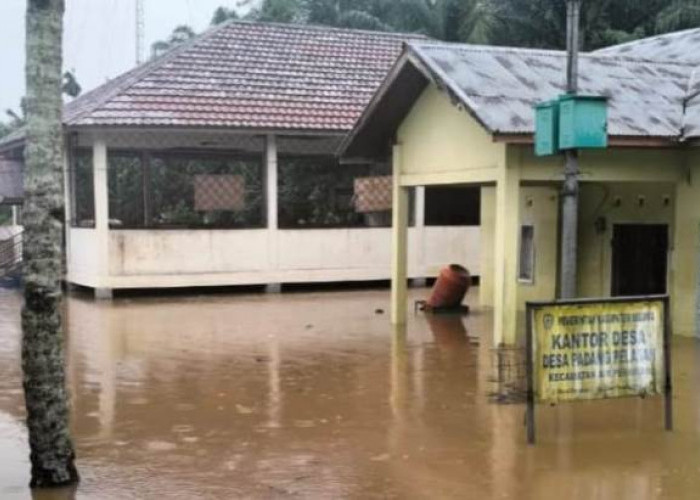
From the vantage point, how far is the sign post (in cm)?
726

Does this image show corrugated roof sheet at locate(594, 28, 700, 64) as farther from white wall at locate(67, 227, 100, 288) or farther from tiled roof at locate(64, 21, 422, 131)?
white wall at locate(67, 227, 100, 288)

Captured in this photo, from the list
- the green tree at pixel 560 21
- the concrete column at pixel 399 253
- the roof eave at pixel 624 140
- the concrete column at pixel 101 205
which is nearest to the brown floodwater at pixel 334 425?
the concrete column at pixel 399 253

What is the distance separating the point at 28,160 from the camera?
6199mm

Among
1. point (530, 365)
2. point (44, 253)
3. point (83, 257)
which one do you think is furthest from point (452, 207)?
point (44, 253)

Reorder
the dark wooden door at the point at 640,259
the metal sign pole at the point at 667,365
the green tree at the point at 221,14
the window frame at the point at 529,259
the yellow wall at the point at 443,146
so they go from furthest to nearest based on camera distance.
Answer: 1. the green tree at the point at 221,14
2. the window frame at the point at 529,259
3. the dark wooden door at the point at 640,259
4. the yellow wall at the point at 443,146
5. the metal sign pole at the point at 667,365

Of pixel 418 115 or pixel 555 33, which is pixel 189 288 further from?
pixel 555 33

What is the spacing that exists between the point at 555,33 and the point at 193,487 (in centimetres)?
2534

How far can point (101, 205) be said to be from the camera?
727 inches

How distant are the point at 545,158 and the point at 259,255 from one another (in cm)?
912

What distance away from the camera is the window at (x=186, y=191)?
1967cm

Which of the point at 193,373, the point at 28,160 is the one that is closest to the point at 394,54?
Answer: the point at 193,373

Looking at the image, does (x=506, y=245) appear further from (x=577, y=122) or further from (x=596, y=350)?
(x=596, y=350)

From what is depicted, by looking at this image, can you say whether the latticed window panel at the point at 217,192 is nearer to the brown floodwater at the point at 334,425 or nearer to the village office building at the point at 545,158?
the village office building at the point at 545,158

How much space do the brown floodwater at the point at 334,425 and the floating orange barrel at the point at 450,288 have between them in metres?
2.41
